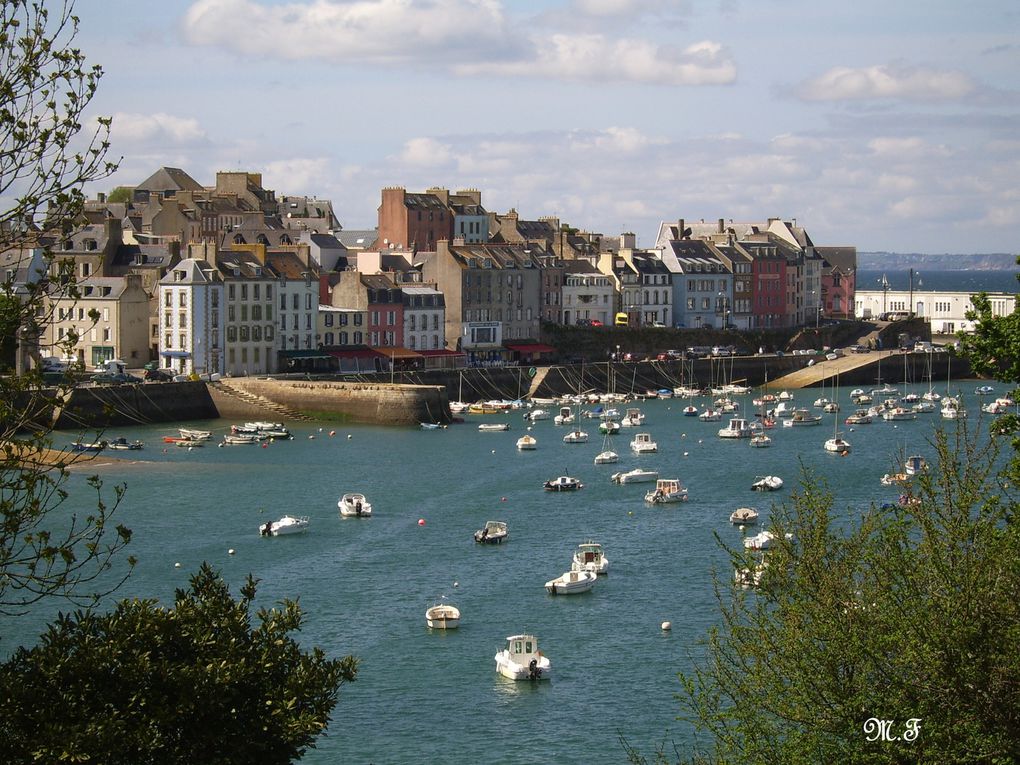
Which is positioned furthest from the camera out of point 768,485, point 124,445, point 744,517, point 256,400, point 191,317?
point 191,317

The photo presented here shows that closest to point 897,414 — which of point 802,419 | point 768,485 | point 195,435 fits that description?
point 802,419

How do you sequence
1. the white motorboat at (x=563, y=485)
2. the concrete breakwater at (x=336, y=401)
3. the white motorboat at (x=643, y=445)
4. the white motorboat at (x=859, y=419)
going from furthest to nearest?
the white motorboat at (x=859, y=419)
the concrete breakwater at (x=336, y=401)
the white motorboat at (x=643, y=445)
the white motorboat at (x=563, y=485)

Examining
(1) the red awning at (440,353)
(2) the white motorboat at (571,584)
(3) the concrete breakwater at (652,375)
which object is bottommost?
(2) the white motorboat at (571,584)

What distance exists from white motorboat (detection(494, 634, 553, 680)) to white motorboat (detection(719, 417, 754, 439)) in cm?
4639

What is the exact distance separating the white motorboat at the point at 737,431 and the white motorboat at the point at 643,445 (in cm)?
641

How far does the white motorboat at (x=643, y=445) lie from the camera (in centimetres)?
7356

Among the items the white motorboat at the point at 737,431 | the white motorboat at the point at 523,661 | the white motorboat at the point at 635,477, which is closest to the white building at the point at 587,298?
the white motorboat at the point at 737,431

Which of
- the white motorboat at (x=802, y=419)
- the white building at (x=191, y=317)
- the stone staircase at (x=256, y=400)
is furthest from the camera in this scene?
the white building at (x=191, y=317)

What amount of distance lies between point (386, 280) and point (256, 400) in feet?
63.0

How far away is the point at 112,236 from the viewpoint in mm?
97375

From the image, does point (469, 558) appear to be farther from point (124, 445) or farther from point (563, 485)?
point (124, 445)

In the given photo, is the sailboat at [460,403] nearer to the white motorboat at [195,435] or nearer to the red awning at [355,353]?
the red awning at [355,353]

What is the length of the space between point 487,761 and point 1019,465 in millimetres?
11981

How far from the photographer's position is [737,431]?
8144cm
